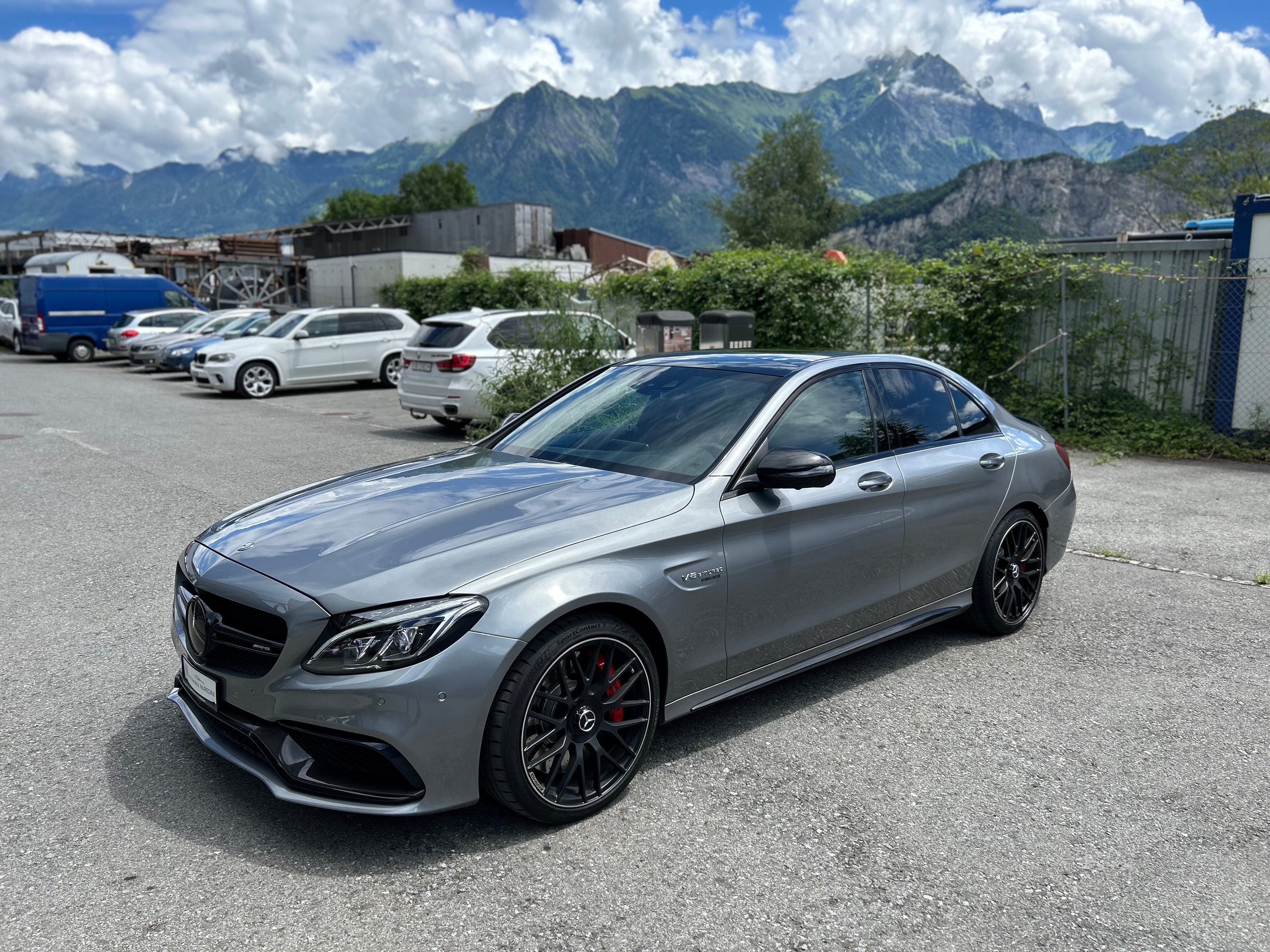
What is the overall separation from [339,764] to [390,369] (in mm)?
17200

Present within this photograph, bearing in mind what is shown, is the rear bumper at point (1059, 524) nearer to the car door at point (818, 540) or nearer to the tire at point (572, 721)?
the car door at point (818, 540)

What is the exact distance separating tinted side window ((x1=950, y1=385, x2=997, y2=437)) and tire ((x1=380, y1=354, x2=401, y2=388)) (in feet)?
50.9

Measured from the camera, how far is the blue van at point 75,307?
90.1 ft

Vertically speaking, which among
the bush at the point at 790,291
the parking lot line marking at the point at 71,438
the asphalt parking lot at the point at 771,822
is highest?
the bush at the point at 790,291

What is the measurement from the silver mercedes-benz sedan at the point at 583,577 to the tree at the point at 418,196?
115 metres

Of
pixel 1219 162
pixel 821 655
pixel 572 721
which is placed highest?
pixel 1219 162

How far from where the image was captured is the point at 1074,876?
300cm

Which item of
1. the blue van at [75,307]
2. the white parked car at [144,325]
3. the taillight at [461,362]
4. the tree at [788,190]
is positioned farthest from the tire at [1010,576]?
the tree at [788,190]

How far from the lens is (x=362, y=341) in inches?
750

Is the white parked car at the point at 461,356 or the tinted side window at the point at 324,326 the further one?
the tinted side window at the point at 324,326

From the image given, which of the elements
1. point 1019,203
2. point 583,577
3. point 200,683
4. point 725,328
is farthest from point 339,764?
point 1019,203

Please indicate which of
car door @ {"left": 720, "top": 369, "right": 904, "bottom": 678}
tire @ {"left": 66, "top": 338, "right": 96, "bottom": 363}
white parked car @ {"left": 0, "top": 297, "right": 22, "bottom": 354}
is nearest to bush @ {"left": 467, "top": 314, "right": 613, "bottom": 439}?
car door @ {"left": 720, "top": 369, "right": 904, "bottom": 678}

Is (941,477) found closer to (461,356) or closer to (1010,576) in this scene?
(1010,576)

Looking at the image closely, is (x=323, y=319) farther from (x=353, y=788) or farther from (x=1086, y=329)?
(x=353, y=788)
